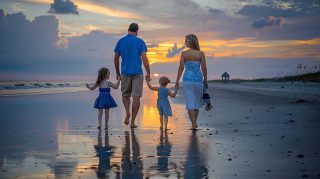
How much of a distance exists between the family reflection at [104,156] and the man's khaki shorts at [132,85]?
248 centimetres

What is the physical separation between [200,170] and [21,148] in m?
3.50

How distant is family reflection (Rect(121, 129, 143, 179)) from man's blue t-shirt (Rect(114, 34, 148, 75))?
342 centimetres

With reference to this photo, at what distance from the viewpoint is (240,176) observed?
5.28m

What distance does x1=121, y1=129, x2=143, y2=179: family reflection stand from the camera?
5454 millimetres

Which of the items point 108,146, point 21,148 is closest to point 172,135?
point 108,146

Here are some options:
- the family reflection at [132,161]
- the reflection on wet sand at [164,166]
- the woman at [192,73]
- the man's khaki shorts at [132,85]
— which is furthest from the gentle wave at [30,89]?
the reflection on wet sand at [164,166]

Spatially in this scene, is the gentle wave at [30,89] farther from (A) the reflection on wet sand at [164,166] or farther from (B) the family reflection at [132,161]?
(A) the reflection on wet sand at [164,166]

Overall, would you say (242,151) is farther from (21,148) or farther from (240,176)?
(21,148)

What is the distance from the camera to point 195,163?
614 cm

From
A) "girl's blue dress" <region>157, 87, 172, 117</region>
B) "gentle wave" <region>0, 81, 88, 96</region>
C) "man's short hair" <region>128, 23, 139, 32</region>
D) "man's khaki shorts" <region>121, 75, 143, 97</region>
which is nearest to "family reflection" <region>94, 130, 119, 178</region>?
"girl's blue dress" <region>157, 87, 172, 117</region>

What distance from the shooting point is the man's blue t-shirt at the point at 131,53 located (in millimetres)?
11633

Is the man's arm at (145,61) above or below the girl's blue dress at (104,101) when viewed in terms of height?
above

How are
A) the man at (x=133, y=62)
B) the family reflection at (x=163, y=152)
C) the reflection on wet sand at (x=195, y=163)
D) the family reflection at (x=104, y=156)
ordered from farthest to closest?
the man at (x=133, y=62)
the family reflection at (x=163, y=152)
the family reflection at (x=104, y=156)
the reflection on wet sand at (x=195, y=163)

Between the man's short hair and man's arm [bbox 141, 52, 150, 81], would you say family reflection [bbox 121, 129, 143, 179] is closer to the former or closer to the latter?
man's arm [bbox 141, 52, 150, 81]
